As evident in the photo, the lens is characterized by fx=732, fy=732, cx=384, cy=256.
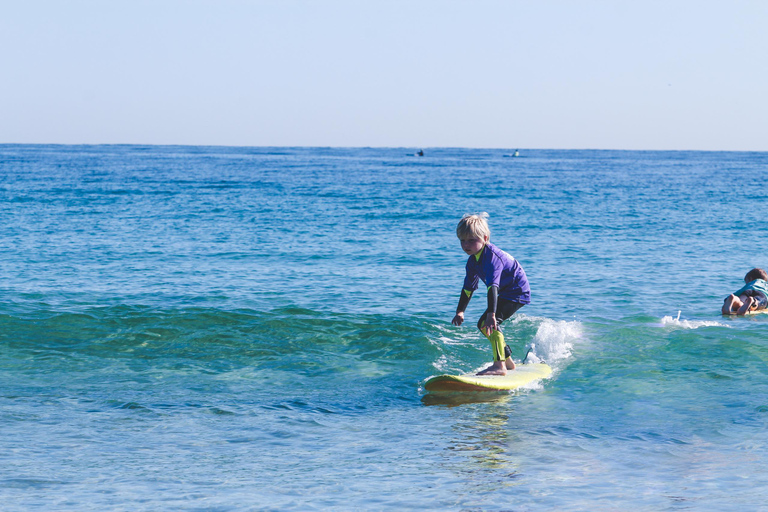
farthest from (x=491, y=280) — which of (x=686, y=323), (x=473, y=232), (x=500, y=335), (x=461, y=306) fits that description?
(x=686, y=323)

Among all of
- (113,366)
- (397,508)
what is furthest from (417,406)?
(113,366)

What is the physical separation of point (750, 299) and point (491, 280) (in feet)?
23.8

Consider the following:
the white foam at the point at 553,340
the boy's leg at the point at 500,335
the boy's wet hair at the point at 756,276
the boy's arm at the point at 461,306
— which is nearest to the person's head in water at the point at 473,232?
the boy's arm at the point at 461,306

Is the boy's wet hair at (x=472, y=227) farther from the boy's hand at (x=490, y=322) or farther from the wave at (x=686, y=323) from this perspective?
the wave at (x=686, y=323)

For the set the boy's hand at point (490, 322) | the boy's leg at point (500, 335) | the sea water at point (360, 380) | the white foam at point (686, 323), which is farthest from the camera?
the white foam at point (686, 323)

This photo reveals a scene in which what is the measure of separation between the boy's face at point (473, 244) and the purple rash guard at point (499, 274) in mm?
95

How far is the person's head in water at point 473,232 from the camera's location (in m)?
7.83

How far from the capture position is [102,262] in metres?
18.5

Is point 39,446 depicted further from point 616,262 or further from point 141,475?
point 616,262

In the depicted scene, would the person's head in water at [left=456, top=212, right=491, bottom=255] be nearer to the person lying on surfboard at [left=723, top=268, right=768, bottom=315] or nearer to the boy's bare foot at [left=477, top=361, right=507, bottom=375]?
the boy's bare foot at [left=477, top=361, right=507, bottom=375]

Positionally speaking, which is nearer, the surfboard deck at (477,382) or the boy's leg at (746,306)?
the surfboard deck at (477,382)

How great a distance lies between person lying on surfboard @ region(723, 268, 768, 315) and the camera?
507 inches

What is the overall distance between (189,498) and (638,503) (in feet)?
10.7

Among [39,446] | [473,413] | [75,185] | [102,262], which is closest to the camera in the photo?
[39,446]
